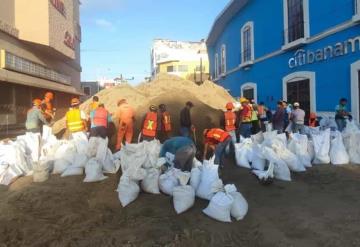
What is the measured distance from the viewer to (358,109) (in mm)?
11047

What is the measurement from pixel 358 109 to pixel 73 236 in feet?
28.6

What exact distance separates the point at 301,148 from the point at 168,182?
3330mm

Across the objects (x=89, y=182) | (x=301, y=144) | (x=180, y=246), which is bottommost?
(x=180, y=246)

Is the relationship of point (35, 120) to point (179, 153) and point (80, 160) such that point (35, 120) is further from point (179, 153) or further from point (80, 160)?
point (179, 153)

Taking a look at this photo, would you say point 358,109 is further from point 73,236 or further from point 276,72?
point 73,236

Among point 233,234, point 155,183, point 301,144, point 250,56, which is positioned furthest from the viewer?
point 250,56

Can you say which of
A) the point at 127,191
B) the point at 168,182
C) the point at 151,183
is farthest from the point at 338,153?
the point at 127,191

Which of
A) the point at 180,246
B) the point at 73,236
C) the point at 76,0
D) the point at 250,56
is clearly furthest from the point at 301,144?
the point at 76,0

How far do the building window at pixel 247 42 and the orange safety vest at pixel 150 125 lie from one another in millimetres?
11591

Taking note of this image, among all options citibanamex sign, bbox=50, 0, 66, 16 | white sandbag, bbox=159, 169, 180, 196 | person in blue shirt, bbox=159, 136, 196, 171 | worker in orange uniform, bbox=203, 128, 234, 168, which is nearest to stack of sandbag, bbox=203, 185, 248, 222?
white sandbag, bbox=159, 169, 180, 196

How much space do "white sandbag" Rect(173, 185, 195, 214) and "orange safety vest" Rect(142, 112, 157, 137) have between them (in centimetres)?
327

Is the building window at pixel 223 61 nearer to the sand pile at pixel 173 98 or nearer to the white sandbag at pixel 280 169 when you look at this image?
the sand pile at pixel 173 98

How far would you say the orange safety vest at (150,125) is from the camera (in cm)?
889

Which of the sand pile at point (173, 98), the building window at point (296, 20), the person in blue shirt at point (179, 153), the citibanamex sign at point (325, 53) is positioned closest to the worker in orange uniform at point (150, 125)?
the person in blue shirt at point (179, 153)
